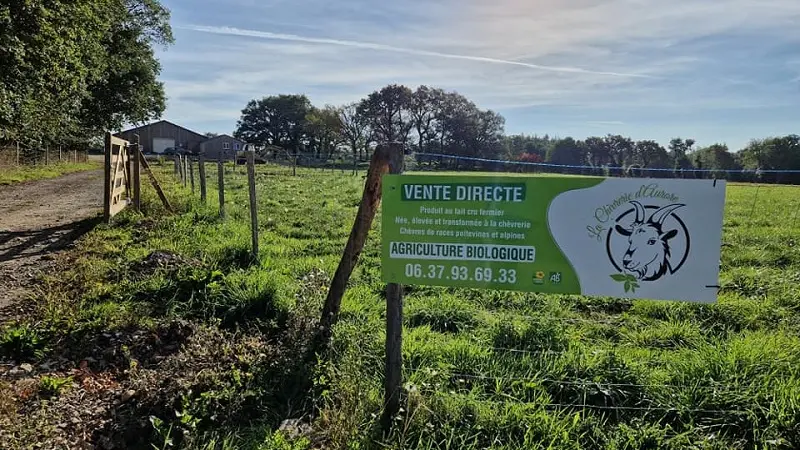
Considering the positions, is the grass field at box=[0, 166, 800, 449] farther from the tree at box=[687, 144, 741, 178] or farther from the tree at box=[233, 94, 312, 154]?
the tree at box=[233, 94, 312, 154]

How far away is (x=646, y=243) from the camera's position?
285 centimetres

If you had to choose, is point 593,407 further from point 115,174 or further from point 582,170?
point 115,174

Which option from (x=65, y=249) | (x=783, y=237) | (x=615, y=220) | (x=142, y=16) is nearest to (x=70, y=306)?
(x=65, y=249)

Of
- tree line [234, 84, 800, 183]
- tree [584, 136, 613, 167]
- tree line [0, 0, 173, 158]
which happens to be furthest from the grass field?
tree line [234, 84, 800, 183]

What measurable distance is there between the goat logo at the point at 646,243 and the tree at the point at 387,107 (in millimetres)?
73513

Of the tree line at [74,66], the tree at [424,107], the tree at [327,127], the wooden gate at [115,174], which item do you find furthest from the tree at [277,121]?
the wooden gate at [115,174]

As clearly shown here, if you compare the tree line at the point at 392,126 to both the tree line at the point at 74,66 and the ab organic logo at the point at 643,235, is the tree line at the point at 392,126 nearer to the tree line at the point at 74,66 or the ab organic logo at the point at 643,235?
the tree line at the point at 74,66

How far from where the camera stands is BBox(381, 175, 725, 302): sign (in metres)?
2.81

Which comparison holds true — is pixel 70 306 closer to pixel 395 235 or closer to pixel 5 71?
pixel 395 235

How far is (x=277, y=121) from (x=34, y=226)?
3477 inches

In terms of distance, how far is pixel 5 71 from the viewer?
1399 centimetres

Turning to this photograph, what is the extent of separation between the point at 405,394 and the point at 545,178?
5.14 feet

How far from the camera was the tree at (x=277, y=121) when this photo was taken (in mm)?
92312

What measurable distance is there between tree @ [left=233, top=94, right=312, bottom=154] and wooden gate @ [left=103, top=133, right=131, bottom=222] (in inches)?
3220
